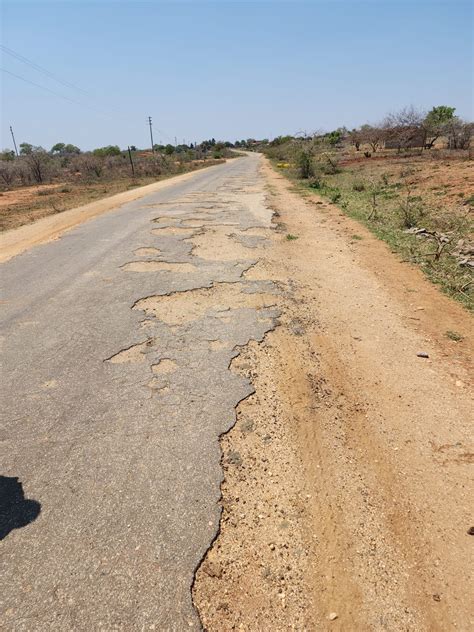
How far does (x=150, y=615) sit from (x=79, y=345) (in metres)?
2.80

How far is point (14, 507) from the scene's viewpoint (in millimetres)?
2291

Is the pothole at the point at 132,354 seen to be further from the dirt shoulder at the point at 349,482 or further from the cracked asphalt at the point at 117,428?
the dirt shoulder at the point at 349,482

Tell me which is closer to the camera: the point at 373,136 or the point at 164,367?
the point at 164,367

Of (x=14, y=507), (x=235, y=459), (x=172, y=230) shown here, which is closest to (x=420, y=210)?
(x=172, y=230)

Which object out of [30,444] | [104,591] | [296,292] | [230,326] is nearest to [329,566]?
[104,591]

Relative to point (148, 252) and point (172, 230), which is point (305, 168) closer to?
point (172, 230)

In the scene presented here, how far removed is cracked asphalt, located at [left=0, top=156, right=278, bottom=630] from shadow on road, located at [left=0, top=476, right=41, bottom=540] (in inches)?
1.0

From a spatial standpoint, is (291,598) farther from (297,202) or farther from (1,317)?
(297,202)

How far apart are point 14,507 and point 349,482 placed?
6.70 feet

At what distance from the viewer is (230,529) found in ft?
7.20

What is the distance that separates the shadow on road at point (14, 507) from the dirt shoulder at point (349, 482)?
106cm

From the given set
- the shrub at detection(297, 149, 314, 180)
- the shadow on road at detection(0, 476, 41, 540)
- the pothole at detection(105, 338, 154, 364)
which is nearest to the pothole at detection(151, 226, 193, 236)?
the pothole at detection(105, 338, 154, 364)

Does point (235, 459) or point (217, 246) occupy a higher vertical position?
point (217, 246)

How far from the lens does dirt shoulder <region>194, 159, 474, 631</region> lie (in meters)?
1.86
